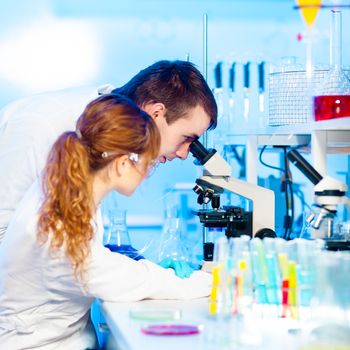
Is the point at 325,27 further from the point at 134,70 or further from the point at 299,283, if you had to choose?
the point at 299,283

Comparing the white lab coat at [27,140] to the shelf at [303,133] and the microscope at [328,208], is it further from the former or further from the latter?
the microscope at [328,208]

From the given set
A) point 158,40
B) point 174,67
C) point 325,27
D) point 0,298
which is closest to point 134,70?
point 158,40

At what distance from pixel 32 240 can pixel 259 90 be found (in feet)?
8.66

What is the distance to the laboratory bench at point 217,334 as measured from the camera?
64.2 inches

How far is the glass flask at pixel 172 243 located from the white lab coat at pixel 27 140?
1.97ft

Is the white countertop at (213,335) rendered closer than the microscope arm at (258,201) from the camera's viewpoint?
Yes

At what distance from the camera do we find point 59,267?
6.52ft

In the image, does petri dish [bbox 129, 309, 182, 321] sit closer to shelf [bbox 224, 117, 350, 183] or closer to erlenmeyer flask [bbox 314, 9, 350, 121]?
shelf [bbox 224, 117, 350, 183]

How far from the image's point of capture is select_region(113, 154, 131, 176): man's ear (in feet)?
6.57

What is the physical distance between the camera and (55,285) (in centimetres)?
204

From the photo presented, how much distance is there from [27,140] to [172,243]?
0.70m

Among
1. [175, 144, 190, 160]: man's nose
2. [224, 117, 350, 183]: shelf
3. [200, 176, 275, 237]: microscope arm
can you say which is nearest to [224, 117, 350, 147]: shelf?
[224, 117, 350, 183]: shelf

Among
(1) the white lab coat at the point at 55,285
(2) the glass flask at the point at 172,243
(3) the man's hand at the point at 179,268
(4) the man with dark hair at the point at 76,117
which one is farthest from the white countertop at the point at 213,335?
(2) the glass flask at the point at 172,243

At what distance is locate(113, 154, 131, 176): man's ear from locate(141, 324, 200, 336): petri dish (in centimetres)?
42
